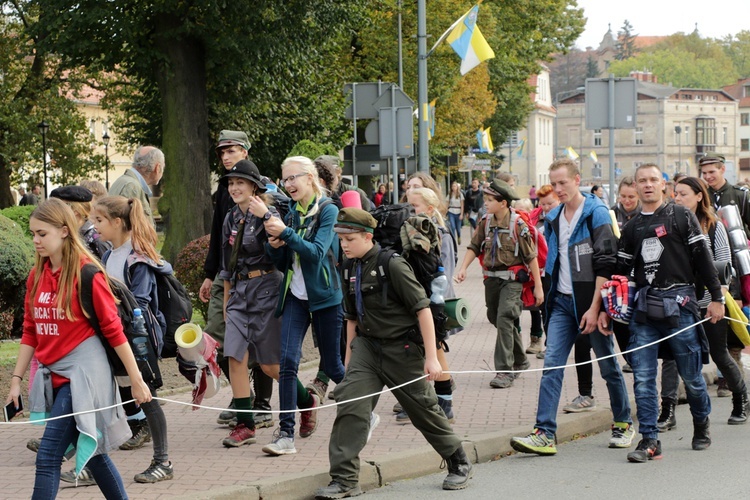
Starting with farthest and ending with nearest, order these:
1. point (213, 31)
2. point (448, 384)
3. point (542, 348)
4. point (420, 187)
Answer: point (213, 31) → point (542, 348) → point (420, 187) → point (448, 384)

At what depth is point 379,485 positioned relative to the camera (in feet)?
22.8

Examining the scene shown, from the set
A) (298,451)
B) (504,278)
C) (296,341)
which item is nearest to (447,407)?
(298,451)

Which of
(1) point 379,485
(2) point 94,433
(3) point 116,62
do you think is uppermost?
(3) point 116,62

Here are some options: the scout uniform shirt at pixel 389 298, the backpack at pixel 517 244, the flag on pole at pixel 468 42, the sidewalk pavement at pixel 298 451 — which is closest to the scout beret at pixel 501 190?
the backpack at pixel 517 244

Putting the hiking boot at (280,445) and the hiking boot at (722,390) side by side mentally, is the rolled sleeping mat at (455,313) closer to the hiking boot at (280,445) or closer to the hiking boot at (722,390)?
the hiking boot at (280,445)

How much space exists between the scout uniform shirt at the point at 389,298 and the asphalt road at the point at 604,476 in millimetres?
968

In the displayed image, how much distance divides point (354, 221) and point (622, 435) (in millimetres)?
2640

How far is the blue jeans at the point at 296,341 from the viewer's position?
289 inches

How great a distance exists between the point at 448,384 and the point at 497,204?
7.87 feet

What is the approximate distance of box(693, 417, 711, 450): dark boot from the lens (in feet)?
25.5

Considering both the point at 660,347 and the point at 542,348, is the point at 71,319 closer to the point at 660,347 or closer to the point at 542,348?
the point at 660,347

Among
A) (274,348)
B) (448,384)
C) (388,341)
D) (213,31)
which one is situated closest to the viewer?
(388,341)

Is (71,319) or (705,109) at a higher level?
(705,109)

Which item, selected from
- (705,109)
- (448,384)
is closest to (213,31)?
(448,384)
